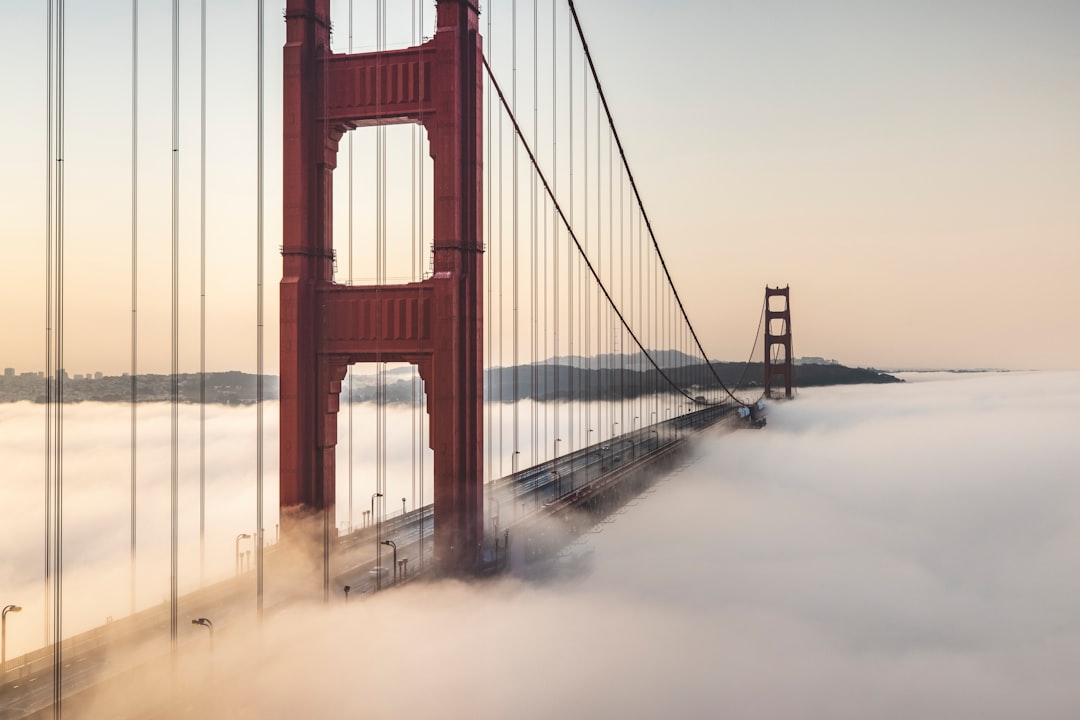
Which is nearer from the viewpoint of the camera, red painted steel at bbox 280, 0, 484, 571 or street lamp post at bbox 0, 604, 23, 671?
street lamp post at bbox 0, 604, 23, 671

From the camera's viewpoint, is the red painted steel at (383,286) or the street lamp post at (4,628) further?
the red painted steel at (383,286)

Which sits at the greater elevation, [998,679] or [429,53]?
[429,53]

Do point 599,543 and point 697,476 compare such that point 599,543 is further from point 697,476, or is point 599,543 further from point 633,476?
point 697,476

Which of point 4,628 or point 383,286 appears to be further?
point 383,286

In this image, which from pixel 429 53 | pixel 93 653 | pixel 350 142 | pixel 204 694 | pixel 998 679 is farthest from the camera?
pixel 998 679

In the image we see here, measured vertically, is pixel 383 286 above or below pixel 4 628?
above

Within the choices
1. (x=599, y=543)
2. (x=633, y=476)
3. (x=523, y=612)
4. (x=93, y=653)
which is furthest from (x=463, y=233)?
(x=633, y=476)

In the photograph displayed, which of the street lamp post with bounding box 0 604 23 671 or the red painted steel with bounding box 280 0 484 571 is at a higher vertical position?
the red painted steel with bounding box 280 0 484 571

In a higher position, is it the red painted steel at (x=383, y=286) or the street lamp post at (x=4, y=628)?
the red painted steel at (x=383, y=286)
